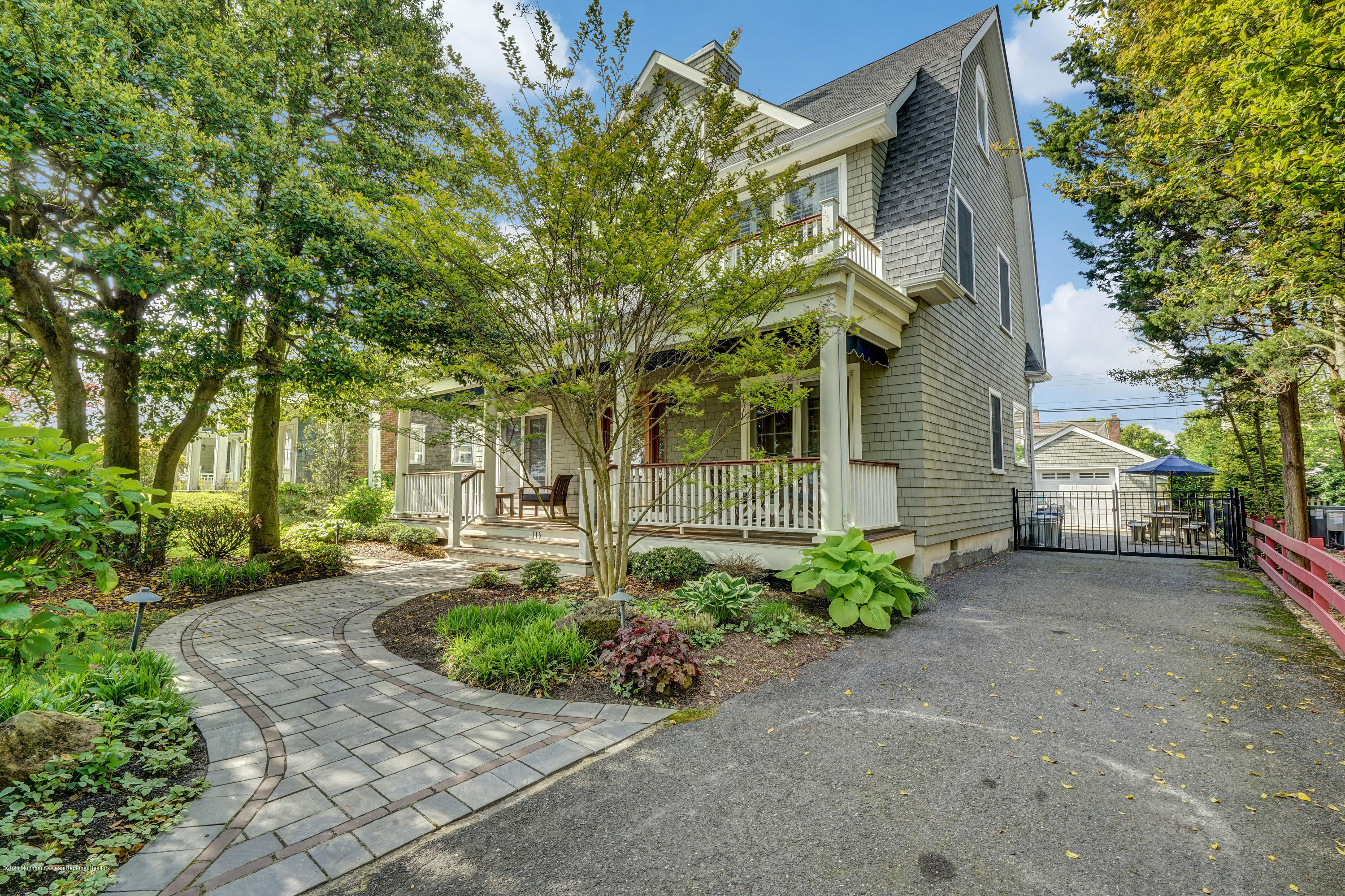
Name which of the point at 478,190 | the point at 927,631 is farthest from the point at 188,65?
the point at 927,631

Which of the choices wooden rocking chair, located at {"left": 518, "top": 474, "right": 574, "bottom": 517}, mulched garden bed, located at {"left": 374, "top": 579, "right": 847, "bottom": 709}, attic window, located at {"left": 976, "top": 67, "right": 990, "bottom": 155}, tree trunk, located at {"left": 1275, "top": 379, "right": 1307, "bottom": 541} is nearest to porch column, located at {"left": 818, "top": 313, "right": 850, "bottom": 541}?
mulched garden bed, located at {"left": 374, "top": 579, "right": 847, "bottom": 709}

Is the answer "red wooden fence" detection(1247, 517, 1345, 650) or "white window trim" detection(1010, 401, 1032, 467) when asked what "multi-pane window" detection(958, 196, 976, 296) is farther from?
"red wooden fence" detection(1247, 517, 1345, 650)

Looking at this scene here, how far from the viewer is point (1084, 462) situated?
26.9 metres

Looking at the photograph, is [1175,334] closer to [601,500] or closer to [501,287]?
[601,500]

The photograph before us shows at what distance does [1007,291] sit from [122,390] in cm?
1521

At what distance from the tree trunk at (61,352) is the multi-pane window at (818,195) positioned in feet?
31.4

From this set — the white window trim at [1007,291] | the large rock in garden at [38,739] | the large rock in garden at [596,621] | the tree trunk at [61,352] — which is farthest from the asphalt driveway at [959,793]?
the white window trim at [1007,291]

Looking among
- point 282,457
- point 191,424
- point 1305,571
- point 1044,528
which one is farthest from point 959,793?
point 282,457

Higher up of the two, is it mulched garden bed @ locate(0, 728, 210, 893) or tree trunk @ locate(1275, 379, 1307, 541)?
tree trunk @ locate(1275, 379, 1307, 541)

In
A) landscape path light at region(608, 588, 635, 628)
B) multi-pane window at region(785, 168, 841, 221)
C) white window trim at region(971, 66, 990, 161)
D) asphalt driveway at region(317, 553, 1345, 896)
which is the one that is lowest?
asphalt driveway at region(317, 553, 1345, 896)

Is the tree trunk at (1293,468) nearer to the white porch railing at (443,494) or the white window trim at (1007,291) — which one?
the white window trim at (1007,291)

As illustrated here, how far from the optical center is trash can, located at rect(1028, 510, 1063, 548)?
1209 centimetres

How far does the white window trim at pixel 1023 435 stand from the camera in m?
12.6

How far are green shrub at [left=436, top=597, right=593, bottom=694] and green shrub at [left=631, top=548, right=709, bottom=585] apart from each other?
2.14m
